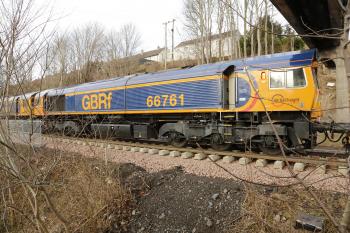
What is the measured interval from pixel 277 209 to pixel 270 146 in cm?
391

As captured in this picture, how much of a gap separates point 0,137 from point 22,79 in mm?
820

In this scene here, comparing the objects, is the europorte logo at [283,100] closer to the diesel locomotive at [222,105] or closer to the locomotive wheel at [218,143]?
the diesel locomotive at [222,105]

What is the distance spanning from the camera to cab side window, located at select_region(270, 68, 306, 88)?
7.73m

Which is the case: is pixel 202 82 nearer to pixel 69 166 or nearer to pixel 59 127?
→ pixel 69 166

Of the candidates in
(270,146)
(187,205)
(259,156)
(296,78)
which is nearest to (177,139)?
(270,146)

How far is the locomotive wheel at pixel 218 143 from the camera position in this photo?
898cm

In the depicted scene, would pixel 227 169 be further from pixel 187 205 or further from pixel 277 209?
pixel 277 209

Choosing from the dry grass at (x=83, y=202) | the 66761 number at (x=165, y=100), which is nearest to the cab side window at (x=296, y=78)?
the 66761 number at (x=165, y=100)

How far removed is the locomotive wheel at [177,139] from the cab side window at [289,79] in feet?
11.8

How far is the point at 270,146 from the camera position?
322 inches

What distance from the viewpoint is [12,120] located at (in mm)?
5207

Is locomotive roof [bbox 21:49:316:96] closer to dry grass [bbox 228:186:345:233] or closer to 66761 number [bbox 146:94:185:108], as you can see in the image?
66761 number [bbox 146:94:185:108]

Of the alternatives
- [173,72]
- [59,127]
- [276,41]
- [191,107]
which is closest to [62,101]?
[59,127]

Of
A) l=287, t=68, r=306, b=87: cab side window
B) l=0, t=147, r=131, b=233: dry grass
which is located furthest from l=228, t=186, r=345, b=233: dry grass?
l=287, t=68, r=306, b=87: cab side window
